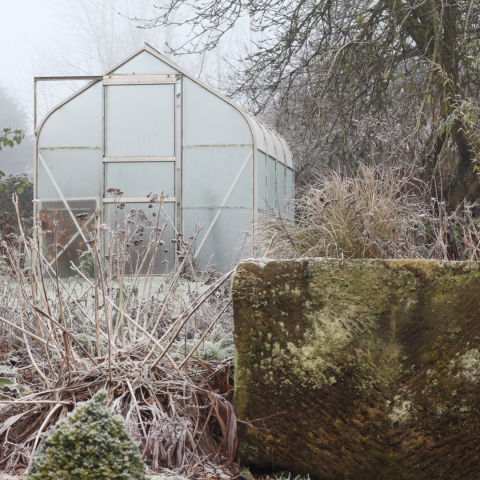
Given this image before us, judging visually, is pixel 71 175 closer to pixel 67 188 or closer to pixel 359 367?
pixel 67 188

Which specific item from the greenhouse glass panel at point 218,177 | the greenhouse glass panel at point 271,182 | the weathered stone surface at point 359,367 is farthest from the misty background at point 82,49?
the weathered stone surface at point 359,367

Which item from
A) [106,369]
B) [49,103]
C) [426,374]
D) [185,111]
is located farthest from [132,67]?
[49,103]

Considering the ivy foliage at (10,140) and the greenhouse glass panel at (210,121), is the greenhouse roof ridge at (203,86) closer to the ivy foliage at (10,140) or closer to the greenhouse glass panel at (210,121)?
the greenhouse glass panel at (210,121)

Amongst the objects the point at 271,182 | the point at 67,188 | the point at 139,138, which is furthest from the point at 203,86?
the point at 67,188

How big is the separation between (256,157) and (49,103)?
21.3 metres

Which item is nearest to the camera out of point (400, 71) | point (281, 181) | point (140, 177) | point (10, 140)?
point (10, 140)

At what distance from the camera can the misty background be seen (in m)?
23.6

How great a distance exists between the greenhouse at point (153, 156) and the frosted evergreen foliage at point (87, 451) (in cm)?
725

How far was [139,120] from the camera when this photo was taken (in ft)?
30.1

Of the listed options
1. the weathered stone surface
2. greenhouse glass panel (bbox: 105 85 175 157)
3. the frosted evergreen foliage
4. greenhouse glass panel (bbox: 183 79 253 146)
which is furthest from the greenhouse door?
the frosted evergreen foliage

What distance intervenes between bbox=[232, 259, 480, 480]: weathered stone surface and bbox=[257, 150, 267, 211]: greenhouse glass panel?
258 inches

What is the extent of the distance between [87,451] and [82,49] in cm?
2524

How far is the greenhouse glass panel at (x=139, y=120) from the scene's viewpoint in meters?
9.09

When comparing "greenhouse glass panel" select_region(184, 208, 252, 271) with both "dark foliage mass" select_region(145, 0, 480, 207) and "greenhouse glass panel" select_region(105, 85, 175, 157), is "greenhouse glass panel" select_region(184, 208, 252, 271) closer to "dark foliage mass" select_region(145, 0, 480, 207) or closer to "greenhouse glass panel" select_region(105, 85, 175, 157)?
"greenhouse glass panel" select_region(105, 85, 175, 157)
